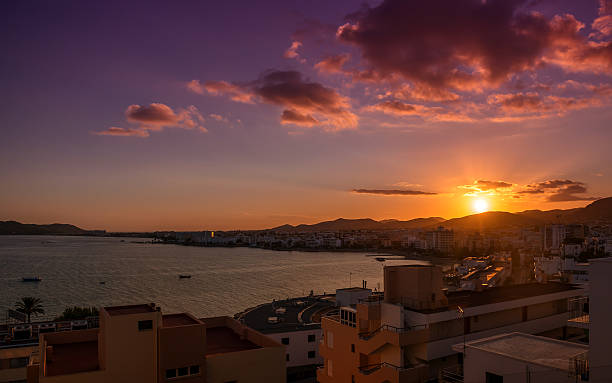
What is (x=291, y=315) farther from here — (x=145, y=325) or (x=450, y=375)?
(x=145, y=325)

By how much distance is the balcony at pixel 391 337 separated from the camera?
9.36 meters

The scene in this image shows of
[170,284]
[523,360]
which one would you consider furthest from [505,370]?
[170,284]

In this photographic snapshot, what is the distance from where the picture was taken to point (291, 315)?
20734 millimetres

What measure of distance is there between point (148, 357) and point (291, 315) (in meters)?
13.0

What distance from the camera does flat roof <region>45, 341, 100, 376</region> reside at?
26.7 ft

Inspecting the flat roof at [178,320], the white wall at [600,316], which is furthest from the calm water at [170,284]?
the white wall at [600,316]

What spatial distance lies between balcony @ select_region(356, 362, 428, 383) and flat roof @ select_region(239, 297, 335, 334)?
7818 mm

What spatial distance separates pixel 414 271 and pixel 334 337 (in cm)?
260

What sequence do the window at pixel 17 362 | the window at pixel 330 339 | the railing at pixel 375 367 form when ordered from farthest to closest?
the window at pixel 17 362 < the window at pixel 330 339 < the railing at pixel 375 367

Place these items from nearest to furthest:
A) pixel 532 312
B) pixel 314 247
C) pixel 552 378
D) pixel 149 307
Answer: pixel 552 378, pixel 149 307, pixel 532 312, pixel 314 247

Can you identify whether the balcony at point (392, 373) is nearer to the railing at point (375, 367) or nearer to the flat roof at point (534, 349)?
the railing at point (375, 367)

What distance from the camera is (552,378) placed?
583cm

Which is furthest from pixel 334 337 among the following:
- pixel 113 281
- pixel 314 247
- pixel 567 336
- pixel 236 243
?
pixel 236 243

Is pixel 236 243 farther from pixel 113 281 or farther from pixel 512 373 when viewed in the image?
pixel 512 373
